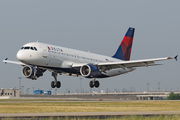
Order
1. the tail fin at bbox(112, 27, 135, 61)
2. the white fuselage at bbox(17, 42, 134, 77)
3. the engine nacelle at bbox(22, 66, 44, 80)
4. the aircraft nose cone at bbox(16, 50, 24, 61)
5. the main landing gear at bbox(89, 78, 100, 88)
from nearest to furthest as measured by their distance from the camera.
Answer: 1. the aircraft nose cone at bbox(16, 50, 24, 61)
2. the white fuselage at bbox(17, 42, 134, 77)
3. the engine nacelle at bbox(22, 66, 44, 80)
4. the main landing gear at bbox(89, 78, 100, 88)
5. the tail fin at bbox(112, 27, 135, 61)

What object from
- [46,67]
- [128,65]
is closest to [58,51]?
[46,67]

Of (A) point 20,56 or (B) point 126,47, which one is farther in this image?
(B) point 126,47

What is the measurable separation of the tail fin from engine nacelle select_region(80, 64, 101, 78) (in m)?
17.6

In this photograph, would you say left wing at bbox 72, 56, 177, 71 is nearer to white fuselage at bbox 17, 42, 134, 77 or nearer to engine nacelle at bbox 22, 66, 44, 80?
white fuselage at bbox 17, 42, 134, 77

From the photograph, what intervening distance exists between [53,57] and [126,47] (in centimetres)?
2776

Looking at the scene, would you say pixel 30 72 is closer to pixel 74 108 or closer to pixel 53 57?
pixel 53 57

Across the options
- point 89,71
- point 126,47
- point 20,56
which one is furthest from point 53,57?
point 126,47

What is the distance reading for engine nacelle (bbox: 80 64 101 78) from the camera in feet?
190

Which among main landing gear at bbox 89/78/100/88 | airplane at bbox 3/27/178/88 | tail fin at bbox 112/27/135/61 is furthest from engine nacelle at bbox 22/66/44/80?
tail fin at bbox 112/27/135/61

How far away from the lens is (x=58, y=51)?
56812 millimetres

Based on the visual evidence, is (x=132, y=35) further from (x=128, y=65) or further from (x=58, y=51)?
(x=58, y=51)

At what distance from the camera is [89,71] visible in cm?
5769

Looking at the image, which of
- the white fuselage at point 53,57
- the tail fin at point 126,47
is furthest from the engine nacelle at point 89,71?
the tail fin at point 126,47

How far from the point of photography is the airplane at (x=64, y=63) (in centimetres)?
5347
